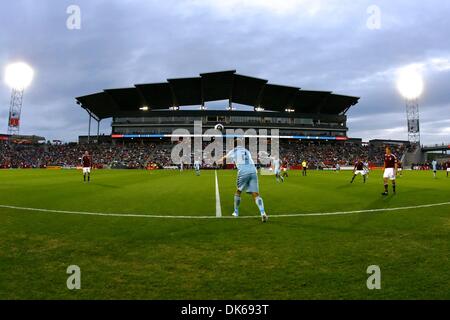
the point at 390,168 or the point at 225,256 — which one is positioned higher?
the point at 390,168

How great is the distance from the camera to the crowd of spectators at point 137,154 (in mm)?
78250

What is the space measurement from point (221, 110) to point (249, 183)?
80.9 m

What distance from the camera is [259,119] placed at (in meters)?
89.2

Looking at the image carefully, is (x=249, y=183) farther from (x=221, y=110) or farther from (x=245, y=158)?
(x=221, y=110)

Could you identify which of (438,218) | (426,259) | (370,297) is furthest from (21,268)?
(438,218)

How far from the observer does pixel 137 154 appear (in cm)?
8200

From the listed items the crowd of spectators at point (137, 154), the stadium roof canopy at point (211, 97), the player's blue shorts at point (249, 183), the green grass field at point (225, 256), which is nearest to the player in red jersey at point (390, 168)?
the green grass field at point (225, 256)

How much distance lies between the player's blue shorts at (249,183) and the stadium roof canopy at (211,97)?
224 ft

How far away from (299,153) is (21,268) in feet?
274

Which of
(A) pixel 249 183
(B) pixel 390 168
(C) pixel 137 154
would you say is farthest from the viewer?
(C) pixel 137 154

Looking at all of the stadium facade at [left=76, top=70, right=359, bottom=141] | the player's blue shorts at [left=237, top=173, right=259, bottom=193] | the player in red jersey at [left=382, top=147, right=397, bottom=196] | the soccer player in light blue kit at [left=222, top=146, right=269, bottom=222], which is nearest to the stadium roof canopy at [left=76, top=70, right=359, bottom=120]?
the stadium facade at [left=76, top=70, right=359, bottom=141]

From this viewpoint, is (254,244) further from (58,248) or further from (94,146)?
(94,146)

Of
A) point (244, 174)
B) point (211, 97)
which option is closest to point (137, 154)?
point (211, 97)
